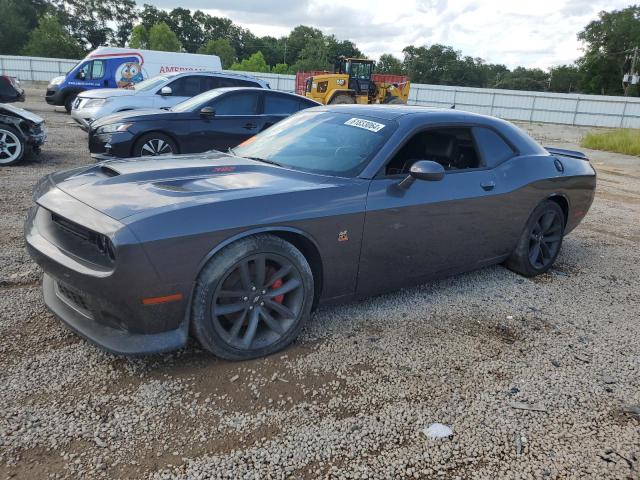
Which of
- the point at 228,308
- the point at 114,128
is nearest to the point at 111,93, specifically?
the point at 114,128

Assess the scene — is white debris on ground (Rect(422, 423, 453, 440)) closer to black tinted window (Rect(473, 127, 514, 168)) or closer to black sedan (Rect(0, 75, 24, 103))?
black tinted window (Rect(473, 127, 514, 168))

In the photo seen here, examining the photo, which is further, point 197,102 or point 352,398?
point 197,102

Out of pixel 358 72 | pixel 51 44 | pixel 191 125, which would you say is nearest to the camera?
pixel 191 125

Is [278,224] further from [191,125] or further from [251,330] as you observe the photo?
[191,125]

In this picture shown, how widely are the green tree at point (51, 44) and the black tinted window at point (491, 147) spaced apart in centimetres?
5509

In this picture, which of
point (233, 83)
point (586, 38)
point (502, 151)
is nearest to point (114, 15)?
point (586, 38)

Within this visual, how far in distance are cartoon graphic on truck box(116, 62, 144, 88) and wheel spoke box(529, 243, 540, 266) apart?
52.4 ft

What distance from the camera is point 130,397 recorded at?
2.59 m

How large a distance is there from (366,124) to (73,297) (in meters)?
2.31

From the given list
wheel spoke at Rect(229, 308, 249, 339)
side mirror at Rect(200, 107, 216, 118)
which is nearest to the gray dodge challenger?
wheel spoke at Rect(229, 308, 249, 339)

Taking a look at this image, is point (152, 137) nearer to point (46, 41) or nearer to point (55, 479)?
point (55, 479)

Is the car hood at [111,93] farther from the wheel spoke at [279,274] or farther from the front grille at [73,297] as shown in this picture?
the wheel spoke at [279,274]

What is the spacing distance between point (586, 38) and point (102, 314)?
262ft

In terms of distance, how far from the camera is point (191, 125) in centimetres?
791
